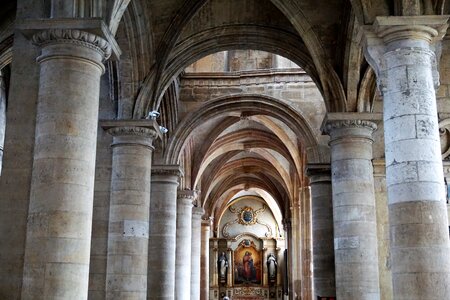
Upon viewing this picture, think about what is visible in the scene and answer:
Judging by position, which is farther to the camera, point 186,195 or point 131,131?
point 186,195

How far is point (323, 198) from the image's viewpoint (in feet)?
55.6

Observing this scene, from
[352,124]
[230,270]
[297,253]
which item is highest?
[352,124]

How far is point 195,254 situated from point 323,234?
11168mm

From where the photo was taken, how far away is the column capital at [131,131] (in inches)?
530

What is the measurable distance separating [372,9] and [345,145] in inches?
182

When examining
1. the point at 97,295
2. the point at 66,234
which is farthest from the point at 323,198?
the point at 66,234

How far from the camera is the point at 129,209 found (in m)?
12.8

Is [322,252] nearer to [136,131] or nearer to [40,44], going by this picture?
[136,131]

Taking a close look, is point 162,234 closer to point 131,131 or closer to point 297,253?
point 131,131

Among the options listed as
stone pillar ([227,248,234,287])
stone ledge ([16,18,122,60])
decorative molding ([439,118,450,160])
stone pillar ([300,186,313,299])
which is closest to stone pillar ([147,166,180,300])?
decorative molding ([439,118,450,160])

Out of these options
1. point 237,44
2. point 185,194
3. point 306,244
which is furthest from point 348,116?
point 306,244

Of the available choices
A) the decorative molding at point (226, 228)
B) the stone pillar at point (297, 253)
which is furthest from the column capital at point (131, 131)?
the decorative molding at point (226, 228)

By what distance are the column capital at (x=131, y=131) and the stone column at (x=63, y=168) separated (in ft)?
14.8

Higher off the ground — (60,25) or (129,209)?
(60,25)
